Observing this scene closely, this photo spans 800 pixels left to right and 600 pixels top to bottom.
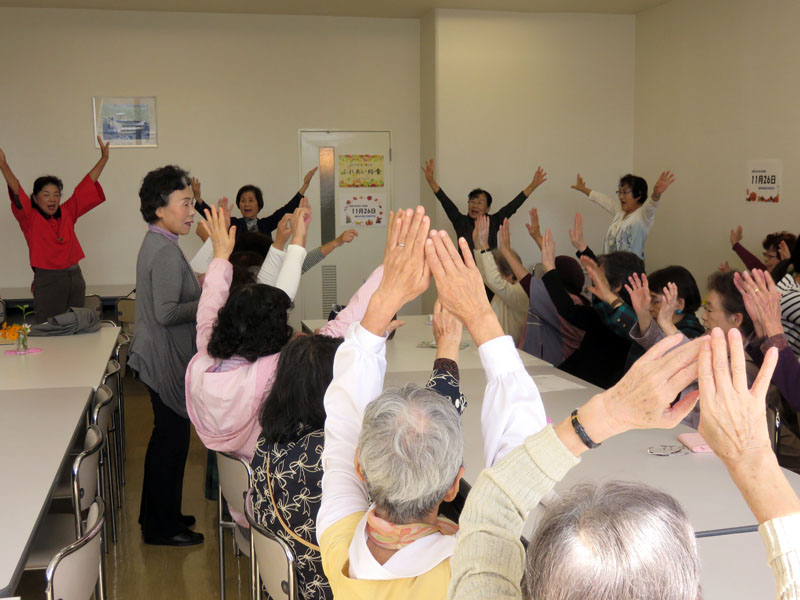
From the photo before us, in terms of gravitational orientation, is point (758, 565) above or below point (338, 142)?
below

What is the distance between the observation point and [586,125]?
786cm

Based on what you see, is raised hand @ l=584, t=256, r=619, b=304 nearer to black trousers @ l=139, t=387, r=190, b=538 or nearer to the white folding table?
black trousers @ l=139, t=387, r=190, b=538

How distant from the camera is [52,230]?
241 inches

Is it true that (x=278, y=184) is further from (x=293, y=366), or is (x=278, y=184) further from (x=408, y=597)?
(x=408, y=597)

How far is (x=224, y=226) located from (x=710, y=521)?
1.88 m

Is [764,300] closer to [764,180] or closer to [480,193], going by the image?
[764,180]

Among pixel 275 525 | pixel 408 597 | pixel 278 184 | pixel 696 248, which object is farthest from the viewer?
pixel 278 184

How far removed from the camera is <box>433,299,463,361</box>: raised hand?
5.56ft

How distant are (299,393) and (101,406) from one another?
4.11 feet

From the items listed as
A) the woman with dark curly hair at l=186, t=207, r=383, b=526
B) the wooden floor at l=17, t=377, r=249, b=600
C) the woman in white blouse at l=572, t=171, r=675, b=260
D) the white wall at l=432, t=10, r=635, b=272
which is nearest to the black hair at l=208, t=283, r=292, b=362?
the woman with dark curly hair at l=186, t=207, r=383, b=526

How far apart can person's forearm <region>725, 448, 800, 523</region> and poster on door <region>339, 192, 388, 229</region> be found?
721cm

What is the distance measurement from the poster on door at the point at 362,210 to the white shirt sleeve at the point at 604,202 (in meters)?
2.05

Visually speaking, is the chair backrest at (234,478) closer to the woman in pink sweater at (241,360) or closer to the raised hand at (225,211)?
the woman in pink sweater at (241,360)

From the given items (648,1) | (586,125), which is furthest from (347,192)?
(648,1)
